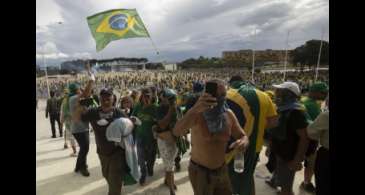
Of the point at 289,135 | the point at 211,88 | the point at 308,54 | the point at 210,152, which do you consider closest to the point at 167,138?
the point at 210,152

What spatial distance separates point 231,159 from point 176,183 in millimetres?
1768

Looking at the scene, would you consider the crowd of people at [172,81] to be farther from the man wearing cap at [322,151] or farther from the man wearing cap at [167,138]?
the man wearing cap at [322,151]

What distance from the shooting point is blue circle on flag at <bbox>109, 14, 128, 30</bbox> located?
5511 millimetres

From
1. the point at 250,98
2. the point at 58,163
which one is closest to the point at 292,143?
the point at 250,98

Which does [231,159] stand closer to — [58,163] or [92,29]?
[92,29]

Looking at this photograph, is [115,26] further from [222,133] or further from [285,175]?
[285,175]

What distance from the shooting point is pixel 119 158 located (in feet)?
11.1

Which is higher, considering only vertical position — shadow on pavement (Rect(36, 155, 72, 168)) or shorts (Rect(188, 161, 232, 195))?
shorts (Rect(188, 161, 232, 195))

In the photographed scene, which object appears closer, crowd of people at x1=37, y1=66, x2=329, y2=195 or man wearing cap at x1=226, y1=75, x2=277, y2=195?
crowd of people at x1=37, y1=66, x2=329, y2=195

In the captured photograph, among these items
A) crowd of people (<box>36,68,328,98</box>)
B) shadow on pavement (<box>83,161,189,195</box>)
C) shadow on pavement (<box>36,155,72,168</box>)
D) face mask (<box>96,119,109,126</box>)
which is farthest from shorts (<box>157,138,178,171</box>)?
crowd of people (<box>36,68,328,98</box>)

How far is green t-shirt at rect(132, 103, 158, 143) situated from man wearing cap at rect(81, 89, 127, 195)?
1.05 metres

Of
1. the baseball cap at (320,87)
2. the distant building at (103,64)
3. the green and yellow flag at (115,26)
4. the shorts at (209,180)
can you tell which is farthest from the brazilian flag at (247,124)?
the green and yellow flag at (115,26)

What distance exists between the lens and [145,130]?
4.50 meters

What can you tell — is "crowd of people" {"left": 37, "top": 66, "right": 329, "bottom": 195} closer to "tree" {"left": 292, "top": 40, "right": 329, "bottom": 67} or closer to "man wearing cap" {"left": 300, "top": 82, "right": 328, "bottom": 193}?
"man wearing cap" {"left": 300, "top": 82, "right": 328, "bottom": 193}
